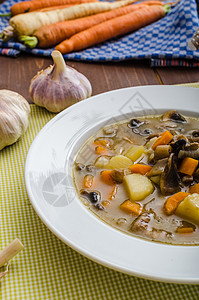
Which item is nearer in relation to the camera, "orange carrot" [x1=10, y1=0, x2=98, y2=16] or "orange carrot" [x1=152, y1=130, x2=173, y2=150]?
"orange carrot" [x1=152, y1=130, x2=173, y2=150]

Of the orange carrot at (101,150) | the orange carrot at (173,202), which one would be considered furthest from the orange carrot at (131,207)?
the orange carrot at (101,150)

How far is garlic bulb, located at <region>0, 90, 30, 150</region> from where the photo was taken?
7.51 ft

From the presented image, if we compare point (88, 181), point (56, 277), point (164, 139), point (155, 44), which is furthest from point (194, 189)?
point (155, 44)

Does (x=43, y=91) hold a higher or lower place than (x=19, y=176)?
higher

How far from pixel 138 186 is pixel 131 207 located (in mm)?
137

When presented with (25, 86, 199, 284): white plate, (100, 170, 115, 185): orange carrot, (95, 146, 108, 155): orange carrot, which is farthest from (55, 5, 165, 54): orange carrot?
(100, 170, 115, 185): orange carrot

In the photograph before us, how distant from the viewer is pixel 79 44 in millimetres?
3648

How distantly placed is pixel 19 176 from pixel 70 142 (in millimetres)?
369

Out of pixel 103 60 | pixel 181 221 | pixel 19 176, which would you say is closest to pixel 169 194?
pixel 181 221

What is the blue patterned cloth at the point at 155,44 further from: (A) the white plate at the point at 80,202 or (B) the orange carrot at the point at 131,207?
(B) the orange carrot at the point at 131,207

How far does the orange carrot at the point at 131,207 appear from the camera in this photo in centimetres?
179

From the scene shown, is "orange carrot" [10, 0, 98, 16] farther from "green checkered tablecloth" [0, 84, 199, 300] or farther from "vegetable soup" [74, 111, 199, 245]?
"green checkered tablecloth" [0, 84, 199, 300]

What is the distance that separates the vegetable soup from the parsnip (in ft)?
6.03

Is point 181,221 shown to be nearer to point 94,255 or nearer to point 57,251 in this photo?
point 94,255
